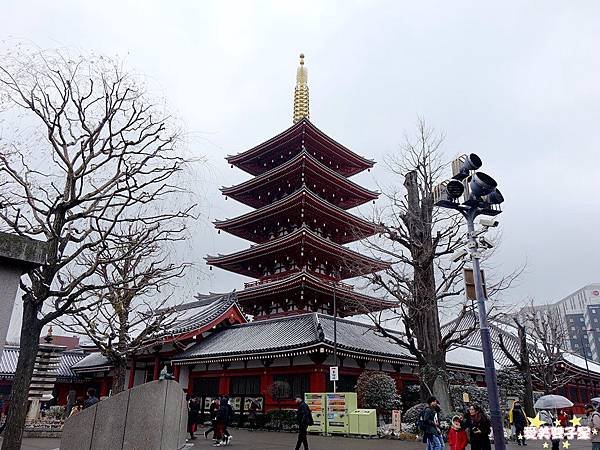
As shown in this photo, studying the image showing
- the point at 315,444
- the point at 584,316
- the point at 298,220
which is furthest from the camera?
the point at 584,316

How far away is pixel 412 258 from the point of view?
18.7 meters

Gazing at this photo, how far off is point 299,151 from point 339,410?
19610 mm

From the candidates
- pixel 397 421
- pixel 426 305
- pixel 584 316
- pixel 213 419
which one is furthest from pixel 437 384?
pixel 584 316

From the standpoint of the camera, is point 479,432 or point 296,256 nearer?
point 479,432

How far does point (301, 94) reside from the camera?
3669 cm

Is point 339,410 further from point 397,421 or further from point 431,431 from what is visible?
point 431,431

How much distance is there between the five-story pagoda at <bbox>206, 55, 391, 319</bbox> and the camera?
27672 millimetres

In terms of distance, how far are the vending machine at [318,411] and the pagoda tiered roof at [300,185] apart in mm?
14961

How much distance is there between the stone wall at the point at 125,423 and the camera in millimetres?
7508

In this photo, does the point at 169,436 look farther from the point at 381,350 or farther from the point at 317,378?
the point at 381,350

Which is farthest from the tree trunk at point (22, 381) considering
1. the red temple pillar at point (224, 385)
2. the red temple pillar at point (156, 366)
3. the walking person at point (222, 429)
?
the red temple pillar at point (156, 366)

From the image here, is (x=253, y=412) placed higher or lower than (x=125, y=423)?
lower

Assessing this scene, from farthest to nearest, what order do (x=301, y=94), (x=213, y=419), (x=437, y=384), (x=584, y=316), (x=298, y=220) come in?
(x=584, y=316), (x=301, y=94), (x=298, y=220), (x=437, y=384), (x=213, y=419)

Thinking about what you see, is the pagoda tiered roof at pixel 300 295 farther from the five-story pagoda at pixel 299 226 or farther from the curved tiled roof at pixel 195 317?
the curved tiled roof at pixel 195 317
